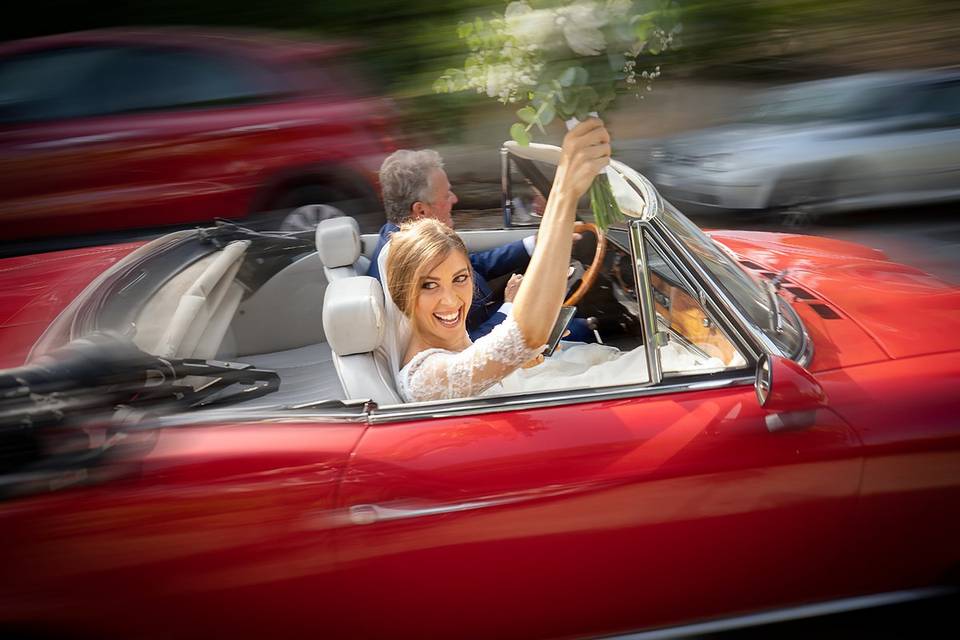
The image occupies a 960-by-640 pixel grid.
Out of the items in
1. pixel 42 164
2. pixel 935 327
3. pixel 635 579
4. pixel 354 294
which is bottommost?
pixel 635 579

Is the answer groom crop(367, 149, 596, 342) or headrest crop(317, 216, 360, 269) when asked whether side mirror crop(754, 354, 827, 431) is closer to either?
groom crop(367, 149, 596, 342)

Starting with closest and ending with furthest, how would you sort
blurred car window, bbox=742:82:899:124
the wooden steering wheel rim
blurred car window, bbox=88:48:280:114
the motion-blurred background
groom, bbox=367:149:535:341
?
the motion-blurred background < blurred car window, bbox=742:82:899:124 < blurred car window, bbox=88:48:280:114 < groom, bbox=367:149:535:341 < the wooden steering wheel rim

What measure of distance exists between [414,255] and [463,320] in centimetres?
20

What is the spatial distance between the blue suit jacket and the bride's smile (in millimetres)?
437

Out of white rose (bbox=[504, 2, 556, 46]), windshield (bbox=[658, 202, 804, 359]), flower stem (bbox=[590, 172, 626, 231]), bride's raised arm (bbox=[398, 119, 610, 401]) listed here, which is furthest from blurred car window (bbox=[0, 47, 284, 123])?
windshield (bbox=[658, 202, 804, 359])

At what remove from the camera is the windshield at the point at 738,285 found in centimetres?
204

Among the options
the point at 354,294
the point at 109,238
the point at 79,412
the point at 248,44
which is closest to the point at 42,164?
the point at 79,412

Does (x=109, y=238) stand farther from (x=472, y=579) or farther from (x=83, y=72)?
(x=472, y=579)

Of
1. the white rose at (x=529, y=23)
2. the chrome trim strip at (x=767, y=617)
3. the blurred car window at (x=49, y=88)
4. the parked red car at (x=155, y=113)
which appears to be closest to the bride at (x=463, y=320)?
the parked red car at (x=155, y=113)

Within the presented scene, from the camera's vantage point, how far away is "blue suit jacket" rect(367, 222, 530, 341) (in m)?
2.66

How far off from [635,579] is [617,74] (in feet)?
4.16

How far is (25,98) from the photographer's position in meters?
2.21

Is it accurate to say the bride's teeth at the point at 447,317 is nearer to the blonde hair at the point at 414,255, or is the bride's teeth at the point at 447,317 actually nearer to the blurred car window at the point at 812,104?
the blonde hair at the point at 414,255

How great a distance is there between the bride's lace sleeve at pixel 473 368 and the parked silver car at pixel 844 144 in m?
0.59
